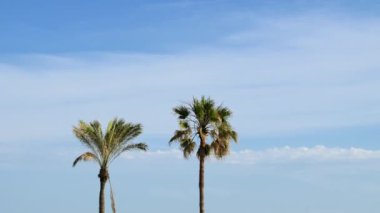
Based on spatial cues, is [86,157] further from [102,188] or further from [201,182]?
[201,182]

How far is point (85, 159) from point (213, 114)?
10.4 metres

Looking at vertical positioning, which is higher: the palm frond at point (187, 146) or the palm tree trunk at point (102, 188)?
the palm frond at point (187, 146)

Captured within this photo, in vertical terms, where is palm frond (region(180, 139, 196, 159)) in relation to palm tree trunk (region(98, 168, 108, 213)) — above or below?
above

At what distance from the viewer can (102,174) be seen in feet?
319

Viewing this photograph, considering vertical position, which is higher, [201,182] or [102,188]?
[201,182]

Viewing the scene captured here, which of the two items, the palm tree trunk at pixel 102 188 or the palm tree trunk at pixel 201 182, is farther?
the palm tree trunk at pixel 201 182

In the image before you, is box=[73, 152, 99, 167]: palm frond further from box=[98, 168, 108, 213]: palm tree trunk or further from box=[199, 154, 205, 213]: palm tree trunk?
Result: box=[199, 154, 205, 213]: palm tree trunk

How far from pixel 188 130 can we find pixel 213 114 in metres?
2.44

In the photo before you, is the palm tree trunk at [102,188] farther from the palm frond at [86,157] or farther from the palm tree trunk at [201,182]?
the palm tree trunk at [201,182]

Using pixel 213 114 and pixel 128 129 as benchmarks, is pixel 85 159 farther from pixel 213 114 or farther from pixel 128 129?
pixel 213 114

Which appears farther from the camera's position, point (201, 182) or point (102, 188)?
point (201, 182)

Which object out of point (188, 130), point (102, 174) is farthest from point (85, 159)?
point (188, 130)

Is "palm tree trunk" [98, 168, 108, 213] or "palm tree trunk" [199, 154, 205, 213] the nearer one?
"palm tree trunk" [98, 168, 108, 213]

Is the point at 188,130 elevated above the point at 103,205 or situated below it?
above
